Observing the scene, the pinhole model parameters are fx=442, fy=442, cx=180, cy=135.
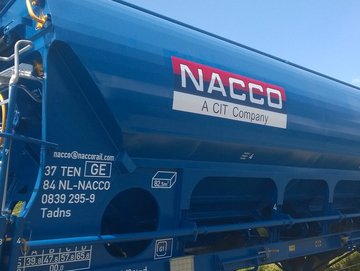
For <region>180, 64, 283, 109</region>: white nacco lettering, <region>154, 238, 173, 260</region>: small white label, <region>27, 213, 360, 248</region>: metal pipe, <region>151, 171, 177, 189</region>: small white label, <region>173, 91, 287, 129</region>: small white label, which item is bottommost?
<region>154, 238, 173, 260</region>: small white label

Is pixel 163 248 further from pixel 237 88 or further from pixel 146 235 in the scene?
pixel 237 88

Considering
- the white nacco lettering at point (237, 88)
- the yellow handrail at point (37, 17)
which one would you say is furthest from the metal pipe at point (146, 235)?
the yellow handrail at point (37, 17)

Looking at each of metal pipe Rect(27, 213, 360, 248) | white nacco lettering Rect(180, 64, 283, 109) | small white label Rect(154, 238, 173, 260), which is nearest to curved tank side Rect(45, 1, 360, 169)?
white nacco lettering Rect(180, 64, 283, 109)

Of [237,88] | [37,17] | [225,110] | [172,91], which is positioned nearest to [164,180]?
[172,91]

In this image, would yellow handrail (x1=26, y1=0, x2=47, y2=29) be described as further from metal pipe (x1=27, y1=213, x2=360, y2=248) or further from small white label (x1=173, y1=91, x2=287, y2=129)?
metal pipe (x1=27, y1=213, x2=360, y2=248)

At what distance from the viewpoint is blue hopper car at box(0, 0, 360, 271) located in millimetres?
2904

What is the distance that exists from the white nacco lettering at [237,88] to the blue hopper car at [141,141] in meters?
0.02

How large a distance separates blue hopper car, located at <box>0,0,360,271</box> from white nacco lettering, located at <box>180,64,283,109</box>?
16mm

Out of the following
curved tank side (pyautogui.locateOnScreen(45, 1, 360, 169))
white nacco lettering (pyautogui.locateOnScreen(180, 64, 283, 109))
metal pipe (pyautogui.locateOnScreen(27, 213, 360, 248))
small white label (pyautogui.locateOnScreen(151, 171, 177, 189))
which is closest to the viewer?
metal pipe (pyautogui.locateOnScreen(27, 213, 360, 248))

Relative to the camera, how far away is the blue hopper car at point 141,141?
2.90 meters

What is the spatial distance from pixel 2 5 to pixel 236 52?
2.13 metres

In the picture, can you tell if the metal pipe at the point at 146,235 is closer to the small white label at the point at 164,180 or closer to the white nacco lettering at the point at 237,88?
the small white label at the point at 164,180

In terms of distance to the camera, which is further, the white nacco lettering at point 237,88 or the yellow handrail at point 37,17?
the white nacco lettering at point 237,88

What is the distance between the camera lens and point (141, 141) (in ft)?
10.9
